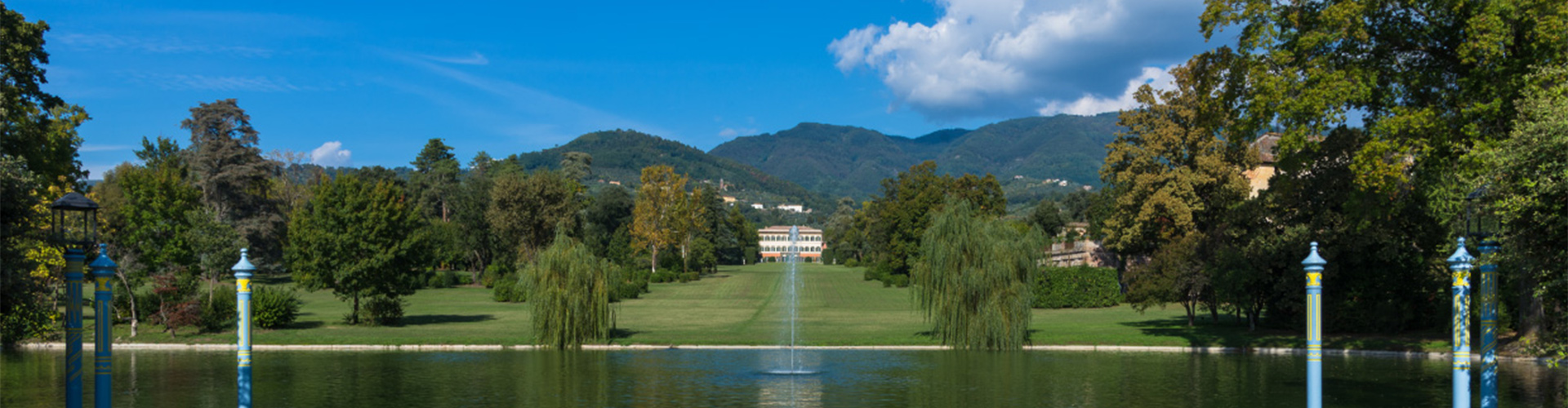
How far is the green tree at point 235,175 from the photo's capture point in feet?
237

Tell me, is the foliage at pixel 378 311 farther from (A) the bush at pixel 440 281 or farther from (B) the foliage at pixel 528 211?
(A) the bush at pixel 440 281

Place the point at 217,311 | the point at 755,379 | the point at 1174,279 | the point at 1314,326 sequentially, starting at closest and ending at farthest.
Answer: the point at 1314,326
the point at 755,379
the point at 217,311
the point at 1174,279

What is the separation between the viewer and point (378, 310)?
41.1 m

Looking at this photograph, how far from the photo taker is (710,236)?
118 meters

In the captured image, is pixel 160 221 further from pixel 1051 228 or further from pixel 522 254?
pixel 1051 228

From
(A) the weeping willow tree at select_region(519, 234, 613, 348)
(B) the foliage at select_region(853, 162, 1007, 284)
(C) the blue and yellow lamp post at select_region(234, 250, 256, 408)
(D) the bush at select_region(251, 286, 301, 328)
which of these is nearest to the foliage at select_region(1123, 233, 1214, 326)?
(A) the weeping willow tree at select_region(519, 234, 613, 348)

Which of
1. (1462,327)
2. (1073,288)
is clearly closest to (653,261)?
(1073,288)

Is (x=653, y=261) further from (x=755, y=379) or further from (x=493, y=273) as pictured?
(x=755, y=379)

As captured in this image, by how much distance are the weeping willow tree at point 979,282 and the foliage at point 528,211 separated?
43.5 m

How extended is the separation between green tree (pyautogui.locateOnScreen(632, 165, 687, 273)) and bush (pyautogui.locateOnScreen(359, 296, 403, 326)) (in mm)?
43382

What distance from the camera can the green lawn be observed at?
3334 centimetres

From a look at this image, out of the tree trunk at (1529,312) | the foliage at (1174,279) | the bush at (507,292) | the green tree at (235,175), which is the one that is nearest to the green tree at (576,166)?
the green tree at (235,175)

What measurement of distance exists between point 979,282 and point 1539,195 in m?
17.7

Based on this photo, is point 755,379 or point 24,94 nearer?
point 755,379
